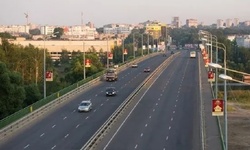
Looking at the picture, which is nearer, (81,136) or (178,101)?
(81,136)

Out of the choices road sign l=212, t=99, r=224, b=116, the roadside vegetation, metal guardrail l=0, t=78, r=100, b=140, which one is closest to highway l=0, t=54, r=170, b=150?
metal guardrail l=0, t=78, r=100, b=140

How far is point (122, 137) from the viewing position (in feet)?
135

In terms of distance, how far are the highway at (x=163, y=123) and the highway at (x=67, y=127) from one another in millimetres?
2314

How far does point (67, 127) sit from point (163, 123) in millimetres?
8680

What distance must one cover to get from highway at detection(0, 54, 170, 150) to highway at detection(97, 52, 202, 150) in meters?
2.31

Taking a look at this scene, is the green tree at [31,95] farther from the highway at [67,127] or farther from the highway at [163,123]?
the highway at [163,123]

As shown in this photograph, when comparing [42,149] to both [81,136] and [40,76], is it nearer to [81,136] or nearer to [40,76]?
[81,136]

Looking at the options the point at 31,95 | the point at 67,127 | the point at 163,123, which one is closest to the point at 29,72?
the point at 31,95

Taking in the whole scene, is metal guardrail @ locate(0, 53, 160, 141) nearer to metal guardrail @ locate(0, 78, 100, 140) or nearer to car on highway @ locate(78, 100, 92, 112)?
metal guardrail @ locate(0, 78, 100, 140)

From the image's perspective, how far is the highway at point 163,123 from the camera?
38875 millimetres

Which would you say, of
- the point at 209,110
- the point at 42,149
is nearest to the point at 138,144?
the point at 42,149

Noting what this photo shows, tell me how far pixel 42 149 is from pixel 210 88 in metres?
36.8

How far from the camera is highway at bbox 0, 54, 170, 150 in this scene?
37938 mm

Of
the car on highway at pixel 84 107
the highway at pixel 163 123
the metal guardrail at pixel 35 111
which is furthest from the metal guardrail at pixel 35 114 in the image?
the highway at pixel 163 123
